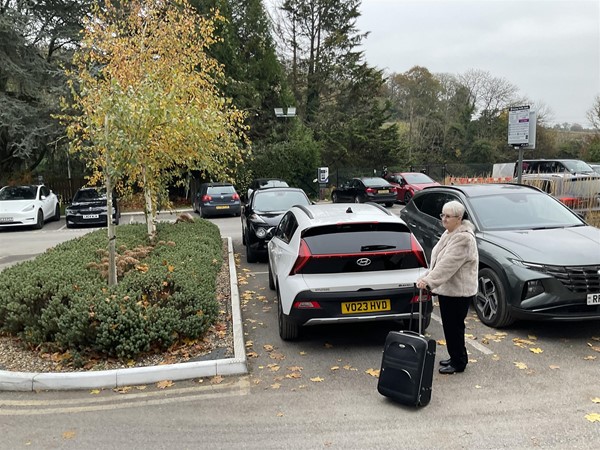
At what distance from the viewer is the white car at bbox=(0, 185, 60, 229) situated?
17339 mm

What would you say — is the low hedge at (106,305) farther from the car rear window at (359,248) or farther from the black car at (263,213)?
the black car at (263,213)

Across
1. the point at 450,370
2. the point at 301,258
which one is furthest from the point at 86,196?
the point at 450,370

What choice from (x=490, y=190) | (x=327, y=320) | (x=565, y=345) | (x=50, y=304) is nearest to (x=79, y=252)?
(x=50, y=304)

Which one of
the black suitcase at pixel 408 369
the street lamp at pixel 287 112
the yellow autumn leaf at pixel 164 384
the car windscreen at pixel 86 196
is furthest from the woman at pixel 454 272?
the street lamp at pixel 287 112

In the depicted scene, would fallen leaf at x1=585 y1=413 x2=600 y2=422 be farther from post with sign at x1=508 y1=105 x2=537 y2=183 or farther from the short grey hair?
post with sign at x1=508 y1=105 x2=537 y2=183

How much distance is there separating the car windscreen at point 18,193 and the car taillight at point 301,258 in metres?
17.0

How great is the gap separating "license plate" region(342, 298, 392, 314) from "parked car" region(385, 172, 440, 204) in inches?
726

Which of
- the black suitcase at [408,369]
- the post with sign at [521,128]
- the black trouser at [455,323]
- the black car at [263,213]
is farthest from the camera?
the post with sign at [521,128]

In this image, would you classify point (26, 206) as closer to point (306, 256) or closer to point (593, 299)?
point (306, 256)

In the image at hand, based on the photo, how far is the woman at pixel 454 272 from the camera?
4438mm

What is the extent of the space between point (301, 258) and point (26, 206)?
16175 mm

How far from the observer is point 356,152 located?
3816cm

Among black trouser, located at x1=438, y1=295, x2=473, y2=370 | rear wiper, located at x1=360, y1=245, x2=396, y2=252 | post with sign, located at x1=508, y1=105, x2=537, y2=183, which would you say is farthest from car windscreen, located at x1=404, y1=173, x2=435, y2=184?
black trouser, located at x1=438, y1=295, x2=473, y2=370

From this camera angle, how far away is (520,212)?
267 inches
